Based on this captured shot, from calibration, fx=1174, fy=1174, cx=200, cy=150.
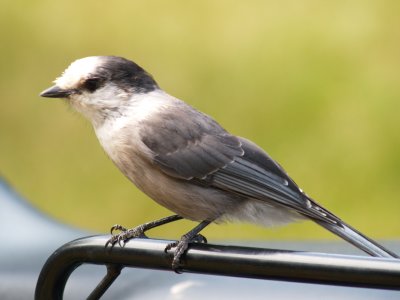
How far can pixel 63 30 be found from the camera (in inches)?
307

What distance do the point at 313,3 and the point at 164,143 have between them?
17.4 feet

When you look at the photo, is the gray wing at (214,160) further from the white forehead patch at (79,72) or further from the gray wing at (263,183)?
the white forehead patch at (79,72)

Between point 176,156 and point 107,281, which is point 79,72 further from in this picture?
point 107,281

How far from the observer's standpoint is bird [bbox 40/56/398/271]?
2867 mm

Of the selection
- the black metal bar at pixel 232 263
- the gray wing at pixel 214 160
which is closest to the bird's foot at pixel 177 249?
the black metal bar at pixel 232 263

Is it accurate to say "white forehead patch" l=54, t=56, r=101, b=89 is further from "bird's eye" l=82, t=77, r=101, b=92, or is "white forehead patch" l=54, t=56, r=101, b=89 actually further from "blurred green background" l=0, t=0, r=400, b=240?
"blurred green background" l=0, t=0, r=400, b=240

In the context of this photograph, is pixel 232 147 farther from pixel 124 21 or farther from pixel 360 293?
pixel 124 21

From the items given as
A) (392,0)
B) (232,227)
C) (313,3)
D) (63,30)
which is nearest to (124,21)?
(63,30)

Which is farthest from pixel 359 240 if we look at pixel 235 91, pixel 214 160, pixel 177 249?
pixel 235 91

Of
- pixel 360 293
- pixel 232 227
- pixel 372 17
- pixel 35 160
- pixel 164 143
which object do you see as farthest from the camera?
pixel 372 17

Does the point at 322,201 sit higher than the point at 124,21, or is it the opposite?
the point at 124,21

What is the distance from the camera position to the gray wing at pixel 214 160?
9.40 ft

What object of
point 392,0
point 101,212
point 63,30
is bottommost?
point 101,212

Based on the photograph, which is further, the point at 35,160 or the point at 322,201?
the point at 35,160
